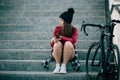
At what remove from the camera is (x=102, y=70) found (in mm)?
4992

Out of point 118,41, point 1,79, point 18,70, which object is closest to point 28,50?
point 18,70

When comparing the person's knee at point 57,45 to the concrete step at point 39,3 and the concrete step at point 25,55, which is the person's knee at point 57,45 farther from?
the concrete step at point 39,3

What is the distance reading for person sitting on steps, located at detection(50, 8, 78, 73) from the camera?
18.9ft

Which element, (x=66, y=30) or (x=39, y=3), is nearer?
(x=66, y=30)

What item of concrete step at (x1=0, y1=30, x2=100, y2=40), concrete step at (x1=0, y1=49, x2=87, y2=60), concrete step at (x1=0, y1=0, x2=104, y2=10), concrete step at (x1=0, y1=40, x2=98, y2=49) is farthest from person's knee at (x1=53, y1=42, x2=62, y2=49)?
concrete step at (x1=0, y1=0, x2=104, y2=10)

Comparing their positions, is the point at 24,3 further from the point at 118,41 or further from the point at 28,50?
the point at 118,41

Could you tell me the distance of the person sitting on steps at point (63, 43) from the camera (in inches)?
227

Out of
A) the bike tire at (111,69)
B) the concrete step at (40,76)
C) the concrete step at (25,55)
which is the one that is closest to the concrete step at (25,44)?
the concrete step at (25,55)

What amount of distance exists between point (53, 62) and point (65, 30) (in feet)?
2.11

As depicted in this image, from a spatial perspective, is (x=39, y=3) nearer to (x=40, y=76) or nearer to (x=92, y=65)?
(x=40, y=76)

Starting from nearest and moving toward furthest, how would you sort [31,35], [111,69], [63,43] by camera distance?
[111,69] < [63,43] < [31,35]

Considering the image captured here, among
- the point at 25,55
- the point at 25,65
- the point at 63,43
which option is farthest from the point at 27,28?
the point at 63,43

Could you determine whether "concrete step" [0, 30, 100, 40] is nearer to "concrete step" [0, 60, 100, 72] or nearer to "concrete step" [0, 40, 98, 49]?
"concrete step" [0, 40, 98, 49]

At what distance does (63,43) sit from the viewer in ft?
19.9
